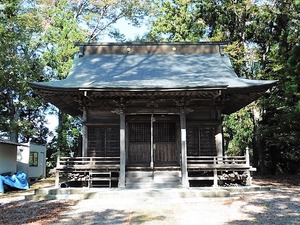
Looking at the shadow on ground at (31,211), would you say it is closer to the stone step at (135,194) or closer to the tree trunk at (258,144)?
the stone step at (135,194)

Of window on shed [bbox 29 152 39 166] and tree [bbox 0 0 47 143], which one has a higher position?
tree [bbox 0 0 47 143]

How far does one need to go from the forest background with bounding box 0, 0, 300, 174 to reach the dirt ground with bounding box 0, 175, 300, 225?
28.0 ft

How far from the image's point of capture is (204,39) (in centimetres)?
2548

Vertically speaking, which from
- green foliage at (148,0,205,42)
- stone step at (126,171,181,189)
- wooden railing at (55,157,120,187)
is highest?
green foliage at (148,0,205,42)

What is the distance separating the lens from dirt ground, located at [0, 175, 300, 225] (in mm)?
7379

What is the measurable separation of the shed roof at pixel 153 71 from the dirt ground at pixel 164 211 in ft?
13.4

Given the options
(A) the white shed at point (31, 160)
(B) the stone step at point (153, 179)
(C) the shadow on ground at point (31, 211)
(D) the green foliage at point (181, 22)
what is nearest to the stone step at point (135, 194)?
(C) the shadow on ground at point (31, 211)

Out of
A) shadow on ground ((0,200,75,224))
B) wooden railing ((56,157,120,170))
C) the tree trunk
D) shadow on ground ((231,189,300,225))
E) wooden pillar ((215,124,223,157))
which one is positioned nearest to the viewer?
shadow on ground ((231,189,300,225))

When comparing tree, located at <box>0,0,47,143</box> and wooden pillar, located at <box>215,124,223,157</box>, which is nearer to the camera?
wooden pillar, located at <box>215,124,223,157</box>

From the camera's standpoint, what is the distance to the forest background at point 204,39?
20.2 m

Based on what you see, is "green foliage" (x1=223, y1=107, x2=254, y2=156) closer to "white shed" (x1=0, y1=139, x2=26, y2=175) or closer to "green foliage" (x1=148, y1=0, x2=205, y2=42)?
"green foliage" (x1=148, y1=0, x2=205, y2=42)

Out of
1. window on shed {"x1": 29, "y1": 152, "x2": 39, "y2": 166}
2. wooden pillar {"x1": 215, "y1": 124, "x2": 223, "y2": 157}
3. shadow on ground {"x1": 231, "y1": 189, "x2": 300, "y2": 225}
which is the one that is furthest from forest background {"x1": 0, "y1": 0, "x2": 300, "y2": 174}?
shadow on ground {"x1": 231, "y1": 189, "x2": 300, "y2": 225}

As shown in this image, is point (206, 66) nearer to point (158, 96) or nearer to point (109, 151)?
point (158, 96)

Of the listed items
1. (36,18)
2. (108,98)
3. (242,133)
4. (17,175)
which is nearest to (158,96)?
(108,98)
